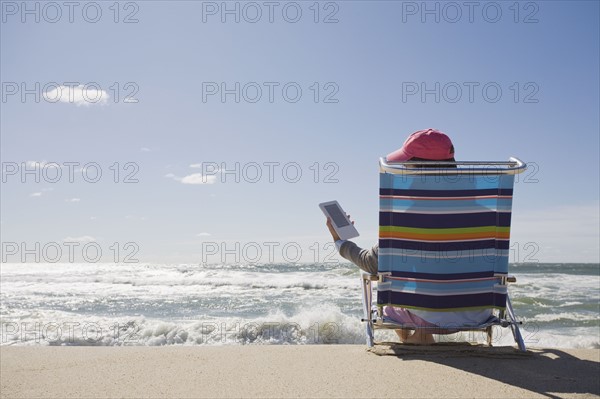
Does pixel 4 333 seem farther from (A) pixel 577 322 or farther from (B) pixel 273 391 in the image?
(A) pixel 577 322

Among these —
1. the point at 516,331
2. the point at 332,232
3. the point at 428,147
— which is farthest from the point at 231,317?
the point at 428,147

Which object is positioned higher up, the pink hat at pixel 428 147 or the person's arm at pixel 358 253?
the pink hat at pixel 428 147

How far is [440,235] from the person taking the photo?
10.8 feet

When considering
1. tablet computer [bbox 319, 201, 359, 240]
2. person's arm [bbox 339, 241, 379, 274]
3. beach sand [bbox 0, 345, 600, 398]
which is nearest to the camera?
beach sand [bbox 0, 345, 600, 398]

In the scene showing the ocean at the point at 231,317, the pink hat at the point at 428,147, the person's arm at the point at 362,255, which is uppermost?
the pink hat at the point at 428,147

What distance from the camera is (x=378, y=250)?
334cm

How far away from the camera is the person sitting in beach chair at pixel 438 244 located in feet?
10.7

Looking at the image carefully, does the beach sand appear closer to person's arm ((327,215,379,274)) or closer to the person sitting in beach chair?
the person sitting in beach chair

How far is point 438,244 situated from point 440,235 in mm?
61

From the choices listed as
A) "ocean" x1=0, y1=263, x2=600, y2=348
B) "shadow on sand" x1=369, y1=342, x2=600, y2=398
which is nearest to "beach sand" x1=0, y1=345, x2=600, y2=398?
"shadow on sand" x1=369, y1=342, x2=600, y2=398

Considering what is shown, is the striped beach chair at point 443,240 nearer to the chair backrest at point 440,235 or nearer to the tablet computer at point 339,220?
the chair backrest at point 440,235

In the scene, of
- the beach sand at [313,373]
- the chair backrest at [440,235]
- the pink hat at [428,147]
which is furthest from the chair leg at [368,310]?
the pink hat at [428,147]

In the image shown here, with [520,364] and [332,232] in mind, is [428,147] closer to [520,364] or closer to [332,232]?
[332,232]

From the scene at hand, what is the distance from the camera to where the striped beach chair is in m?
3.26
